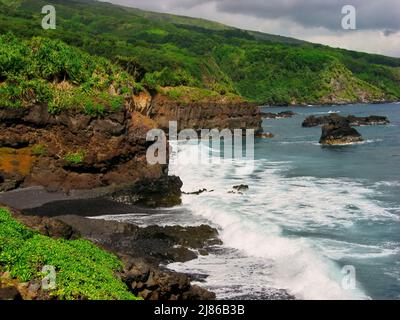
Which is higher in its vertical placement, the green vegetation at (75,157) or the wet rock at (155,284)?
the green vegetation at (75,157)

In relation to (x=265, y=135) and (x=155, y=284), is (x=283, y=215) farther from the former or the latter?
(x=265, y=135)

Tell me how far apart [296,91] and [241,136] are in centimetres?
11854

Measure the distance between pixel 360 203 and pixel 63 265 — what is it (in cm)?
2354

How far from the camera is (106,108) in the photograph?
115 ft

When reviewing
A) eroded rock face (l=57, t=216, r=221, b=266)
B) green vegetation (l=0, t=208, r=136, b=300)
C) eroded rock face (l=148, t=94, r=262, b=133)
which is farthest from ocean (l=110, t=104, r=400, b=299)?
eroded rock face (l=148, t=94, r=262, b=133)

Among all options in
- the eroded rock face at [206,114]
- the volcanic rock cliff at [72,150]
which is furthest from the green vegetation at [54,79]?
the eroded rock face at [206,114]

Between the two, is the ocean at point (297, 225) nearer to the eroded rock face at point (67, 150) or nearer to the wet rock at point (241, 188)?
the wet rock at point (241, 188)

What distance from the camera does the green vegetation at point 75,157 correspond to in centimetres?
3388

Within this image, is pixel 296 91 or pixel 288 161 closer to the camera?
pixel 288 161

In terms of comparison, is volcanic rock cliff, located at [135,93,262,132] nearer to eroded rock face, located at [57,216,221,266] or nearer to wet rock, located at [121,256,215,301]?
eroded rock face, located at [57,216,221,266]

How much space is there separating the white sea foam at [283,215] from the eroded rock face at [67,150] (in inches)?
223

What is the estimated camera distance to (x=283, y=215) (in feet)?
94.2
